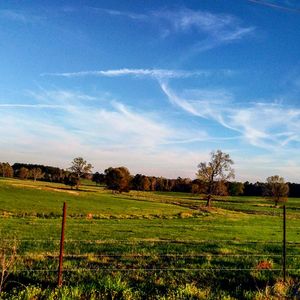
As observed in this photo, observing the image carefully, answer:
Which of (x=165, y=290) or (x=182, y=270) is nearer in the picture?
(x=165, y=290)

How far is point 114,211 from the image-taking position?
64375mm

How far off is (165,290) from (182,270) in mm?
3241

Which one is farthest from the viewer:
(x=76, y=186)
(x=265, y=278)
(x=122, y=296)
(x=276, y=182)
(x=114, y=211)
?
(x=76, y=186)

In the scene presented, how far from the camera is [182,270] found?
14250mm

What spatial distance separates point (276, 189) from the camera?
387 ft

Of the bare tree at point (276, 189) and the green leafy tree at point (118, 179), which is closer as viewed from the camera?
the bare tree at point (276, 189)

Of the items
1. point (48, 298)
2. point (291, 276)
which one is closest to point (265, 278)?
Result: point (291, 276)

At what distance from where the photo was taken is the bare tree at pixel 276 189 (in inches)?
4619

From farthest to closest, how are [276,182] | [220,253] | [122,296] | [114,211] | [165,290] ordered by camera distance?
[276,182]
[114,211]
[220,253]
[165,290]
[122,296]

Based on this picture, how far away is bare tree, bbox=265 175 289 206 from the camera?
385 ft

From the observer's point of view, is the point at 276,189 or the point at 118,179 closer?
the point at 276,189

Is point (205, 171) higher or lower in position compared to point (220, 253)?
higher

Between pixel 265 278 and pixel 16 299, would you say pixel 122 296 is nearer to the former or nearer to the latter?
pixel 16 299

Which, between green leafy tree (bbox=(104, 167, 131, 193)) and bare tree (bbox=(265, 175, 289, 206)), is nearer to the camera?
bare tree (bbox=(265, 175, 289, 206))
